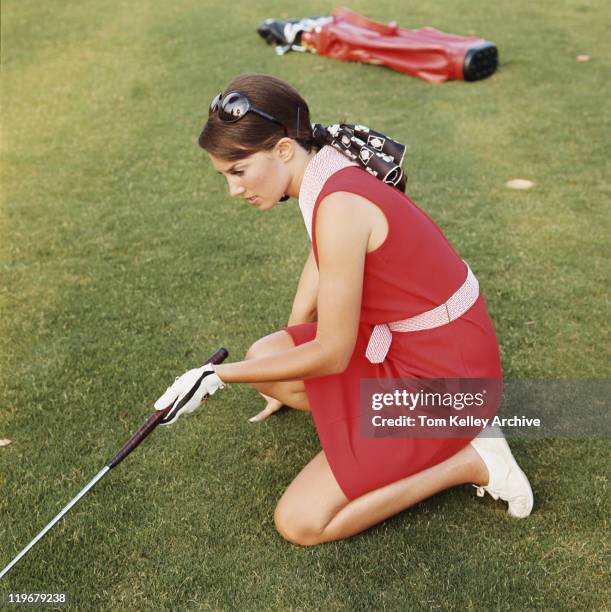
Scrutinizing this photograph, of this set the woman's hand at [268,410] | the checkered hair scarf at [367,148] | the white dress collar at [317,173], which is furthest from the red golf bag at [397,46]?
the white dress collar at [317,173]

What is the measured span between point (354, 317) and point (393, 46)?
4.65m

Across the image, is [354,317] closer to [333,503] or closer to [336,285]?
[336,285]

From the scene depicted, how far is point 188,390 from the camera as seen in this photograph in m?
2.24

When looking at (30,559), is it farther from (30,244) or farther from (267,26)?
(267,26)

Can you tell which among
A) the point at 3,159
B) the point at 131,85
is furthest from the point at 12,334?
the point at 131,85

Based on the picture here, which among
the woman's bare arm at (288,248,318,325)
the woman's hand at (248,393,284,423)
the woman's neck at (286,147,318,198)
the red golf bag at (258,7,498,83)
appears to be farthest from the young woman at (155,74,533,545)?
the red golf bag at (258,7,498,83)

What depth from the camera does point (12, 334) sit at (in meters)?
3.34

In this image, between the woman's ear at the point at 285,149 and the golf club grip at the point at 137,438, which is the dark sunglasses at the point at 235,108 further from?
the golf club grip at the point at 137,438

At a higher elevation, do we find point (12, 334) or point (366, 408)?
point (366, 408)

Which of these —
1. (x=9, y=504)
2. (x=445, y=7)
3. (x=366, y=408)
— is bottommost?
(x=445, y=7)

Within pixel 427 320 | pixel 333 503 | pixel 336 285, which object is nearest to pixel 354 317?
pixel 336 285

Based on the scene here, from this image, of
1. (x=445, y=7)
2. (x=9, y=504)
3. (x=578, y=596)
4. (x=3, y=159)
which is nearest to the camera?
(x=578, y=596)

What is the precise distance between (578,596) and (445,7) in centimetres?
689

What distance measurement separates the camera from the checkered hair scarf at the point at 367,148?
2203 millimetres
